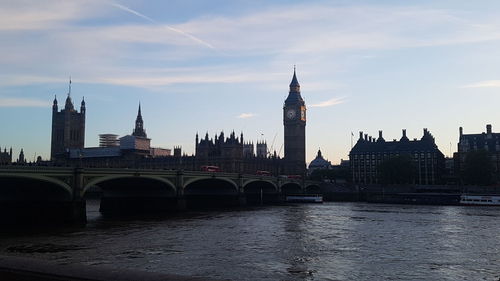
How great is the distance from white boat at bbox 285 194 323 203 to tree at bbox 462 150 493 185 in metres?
42.3

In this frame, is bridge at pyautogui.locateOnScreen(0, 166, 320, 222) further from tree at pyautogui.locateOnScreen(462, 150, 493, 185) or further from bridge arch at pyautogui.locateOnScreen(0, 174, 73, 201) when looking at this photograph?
tree at pyautogui.locateOnScreen(462, 150, 493, 185)

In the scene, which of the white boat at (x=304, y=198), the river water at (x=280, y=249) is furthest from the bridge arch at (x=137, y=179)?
the white boat at (x=304, y=198)

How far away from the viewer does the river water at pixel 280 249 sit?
1042 inches

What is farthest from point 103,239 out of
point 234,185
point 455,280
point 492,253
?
point 234,185

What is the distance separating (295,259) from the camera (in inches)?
1209

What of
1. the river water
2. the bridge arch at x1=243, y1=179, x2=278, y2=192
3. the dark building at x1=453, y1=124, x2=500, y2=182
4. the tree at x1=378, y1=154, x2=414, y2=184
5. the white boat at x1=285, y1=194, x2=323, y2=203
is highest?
the dark building at x1=453, y1=124, x2=500, y2=182

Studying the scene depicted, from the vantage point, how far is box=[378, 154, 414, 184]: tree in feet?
447

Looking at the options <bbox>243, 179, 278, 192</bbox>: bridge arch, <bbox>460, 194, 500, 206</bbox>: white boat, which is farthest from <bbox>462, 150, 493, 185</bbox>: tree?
<bbox>243, 179, 278, 192</bbox>: bridge arch

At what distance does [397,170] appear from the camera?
136m

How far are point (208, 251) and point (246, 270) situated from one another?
759cm

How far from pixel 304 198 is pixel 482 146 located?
210 ft

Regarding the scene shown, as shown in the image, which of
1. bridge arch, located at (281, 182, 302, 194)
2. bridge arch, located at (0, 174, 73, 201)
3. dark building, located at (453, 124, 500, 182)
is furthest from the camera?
dark building, located at (453, 124, 500, 182)

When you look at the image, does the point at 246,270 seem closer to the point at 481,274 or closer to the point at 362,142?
the point at 481,274

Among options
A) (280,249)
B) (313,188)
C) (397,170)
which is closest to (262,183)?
(313,188)
